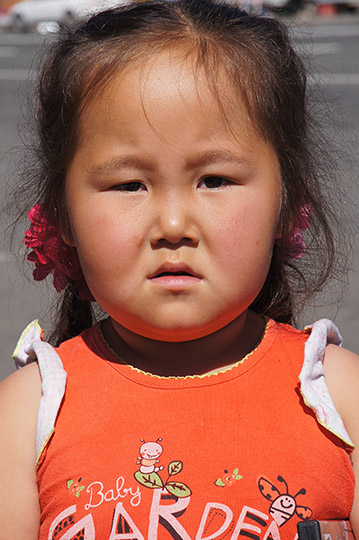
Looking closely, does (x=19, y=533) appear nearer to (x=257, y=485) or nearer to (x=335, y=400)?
(x=257, y=485)

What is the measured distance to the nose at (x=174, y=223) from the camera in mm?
1772

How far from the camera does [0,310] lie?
462cm

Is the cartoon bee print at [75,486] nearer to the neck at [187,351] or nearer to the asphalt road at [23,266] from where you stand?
the neck at [187,351]

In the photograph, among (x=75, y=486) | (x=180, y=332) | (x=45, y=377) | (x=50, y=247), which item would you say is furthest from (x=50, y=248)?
(x=75, y=486)

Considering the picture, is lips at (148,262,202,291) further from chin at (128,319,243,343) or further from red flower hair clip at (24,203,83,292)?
red flower hair clip at (24,203,83,292)

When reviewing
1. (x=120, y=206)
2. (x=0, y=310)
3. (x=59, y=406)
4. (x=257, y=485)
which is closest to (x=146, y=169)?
(x=120, y=206)

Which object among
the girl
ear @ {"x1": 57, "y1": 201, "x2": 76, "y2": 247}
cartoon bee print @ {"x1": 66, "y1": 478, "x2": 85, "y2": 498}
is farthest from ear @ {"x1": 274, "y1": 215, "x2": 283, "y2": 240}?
cartoon bee print @ {"x1": 66, "y1": 478, "x2": 85, "y2": 498}

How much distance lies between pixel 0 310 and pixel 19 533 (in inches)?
111

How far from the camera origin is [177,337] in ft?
6.30

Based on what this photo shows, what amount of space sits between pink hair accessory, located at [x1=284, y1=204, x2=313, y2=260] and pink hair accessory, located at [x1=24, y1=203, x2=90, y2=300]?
535mm

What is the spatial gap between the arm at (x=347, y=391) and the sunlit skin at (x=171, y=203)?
26 cm

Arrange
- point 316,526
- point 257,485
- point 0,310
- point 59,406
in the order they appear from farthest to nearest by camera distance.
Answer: point 0,310, point 59,406, point 257,485, point 316,526

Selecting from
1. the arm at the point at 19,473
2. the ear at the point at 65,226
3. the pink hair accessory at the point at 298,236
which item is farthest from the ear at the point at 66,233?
the pink hair accessory at the point at 298,236

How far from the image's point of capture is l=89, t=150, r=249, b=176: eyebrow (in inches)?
71.9
